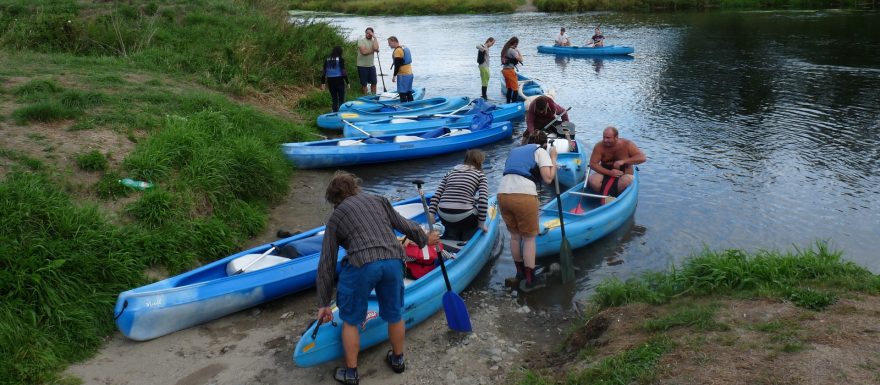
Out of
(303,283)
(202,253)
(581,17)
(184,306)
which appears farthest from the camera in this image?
(581,17)

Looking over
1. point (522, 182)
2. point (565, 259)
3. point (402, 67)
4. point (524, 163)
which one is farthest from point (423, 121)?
point (522, 182)

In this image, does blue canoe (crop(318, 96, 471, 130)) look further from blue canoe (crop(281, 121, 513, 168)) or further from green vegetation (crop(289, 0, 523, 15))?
green vegetation (crop(289, 0, 523, 15))

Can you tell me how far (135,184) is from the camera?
8.46 m

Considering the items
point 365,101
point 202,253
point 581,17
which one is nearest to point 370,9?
point 581,17

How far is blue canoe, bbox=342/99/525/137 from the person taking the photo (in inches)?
556

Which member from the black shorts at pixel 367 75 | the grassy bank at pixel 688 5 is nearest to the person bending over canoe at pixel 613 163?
the black shorts at pixel 367 75

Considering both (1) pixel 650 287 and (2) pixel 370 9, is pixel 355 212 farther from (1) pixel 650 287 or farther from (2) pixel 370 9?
(2) pixel 370 9

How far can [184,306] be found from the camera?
6.59m

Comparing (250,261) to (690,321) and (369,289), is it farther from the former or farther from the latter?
(690,321)

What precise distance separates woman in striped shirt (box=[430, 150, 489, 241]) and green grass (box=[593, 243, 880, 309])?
5.79 ft

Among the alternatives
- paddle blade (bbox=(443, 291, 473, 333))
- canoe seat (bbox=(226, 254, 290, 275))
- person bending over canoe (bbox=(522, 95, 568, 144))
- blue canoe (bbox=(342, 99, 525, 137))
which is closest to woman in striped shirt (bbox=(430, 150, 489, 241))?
paddle blade (bbox=(443, 291, 473, 333))

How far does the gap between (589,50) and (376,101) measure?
43.8 ft

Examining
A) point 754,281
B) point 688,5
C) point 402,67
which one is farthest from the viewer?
point 688,5

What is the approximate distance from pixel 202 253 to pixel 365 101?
30.1 feet
